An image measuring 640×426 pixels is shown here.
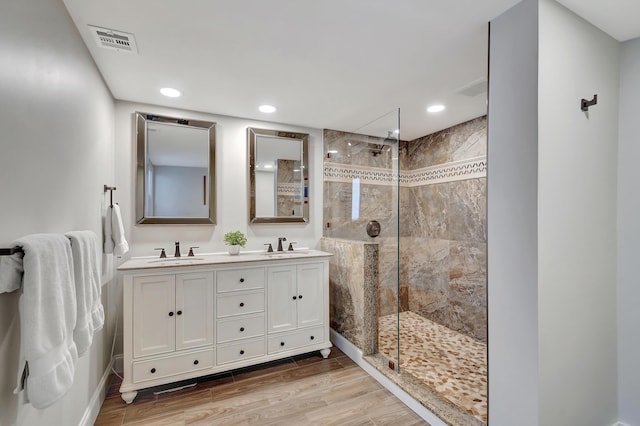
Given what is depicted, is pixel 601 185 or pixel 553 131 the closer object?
pixel 553 131

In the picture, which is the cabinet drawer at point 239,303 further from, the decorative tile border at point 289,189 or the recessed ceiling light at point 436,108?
the recessed ceiling light at point 436,108

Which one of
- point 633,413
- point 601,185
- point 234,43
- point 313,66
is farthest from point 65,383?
point 633,413

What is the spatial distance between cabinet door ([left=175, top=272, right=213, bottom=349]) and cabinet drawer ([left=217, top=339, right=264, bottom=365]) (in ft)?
0.45

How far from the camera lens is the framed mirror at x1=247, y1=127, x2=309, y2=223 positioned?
9.91ft

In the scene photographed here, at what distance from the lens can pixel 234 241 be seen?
274cm

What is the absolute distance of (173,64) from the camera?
1923 mm

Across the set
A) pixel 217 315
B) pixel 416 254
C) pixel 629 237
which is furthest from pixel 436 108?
pixel 217 315

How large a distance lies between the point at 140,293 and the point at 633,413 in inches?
125

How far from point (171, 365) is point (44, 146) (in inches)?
67.6

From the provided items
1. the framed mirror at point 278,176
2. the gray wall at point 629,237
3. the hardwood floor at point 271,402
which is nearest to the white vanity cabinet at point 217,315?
the hardwood floor at point 271,402

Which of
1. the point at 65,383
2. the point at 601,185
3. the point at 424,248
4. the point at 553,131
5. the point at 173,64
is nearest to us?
the point at 65,383

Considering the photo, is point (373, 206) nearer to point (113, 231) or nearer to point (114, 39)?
point (113, 231)

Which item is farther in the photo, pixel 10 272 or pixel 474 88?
pixel 474 88

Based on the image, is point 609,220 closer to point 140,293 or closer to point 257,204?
point 257,204
